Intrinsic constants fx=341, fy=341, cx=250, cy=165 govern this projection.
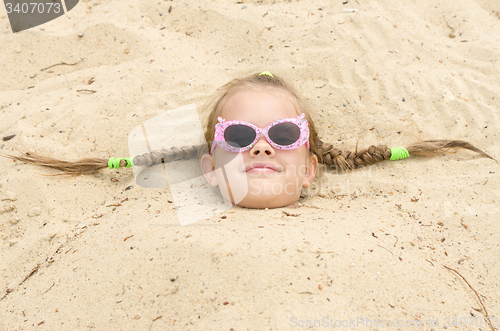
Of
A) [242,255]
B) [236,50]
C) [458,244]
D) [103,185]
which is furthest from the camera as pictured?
[236,50]

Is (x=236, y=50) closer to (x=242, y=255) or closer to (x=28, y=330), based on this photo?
(x=242, y=255)

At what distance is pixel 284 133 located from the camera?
3.01 metres

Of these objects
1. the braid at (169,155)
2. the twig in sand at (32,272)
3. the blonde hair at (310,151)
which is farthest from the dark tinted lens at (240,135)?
the twig in sand at (32,272)

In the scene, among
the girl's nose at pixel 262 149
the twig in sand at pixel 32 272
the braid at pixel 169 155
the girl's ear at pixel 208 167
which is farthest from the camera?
the braid at pixel 169 155

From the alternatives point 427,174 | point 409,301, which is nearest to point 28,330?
point 409,301

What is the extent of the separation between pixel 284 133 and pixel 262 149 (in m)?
0.25

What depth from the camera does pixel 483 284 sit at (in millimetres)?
2332

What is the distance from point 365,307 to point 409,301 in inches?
12.1

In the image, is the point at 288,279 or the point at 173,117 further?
the point at 173,117

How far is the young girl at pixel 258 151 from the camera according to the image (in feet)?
9.77

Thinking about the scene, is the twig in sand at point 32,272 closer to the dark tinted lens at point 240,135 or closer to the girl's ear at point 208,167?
the girl's ear at point 208,167

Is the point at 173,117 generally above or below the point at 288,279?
above

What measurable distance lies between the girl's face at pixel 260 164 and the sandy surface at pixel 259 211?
202 millimetres

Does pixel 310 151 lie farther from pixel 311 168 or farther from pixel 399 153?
pixel 399 153
